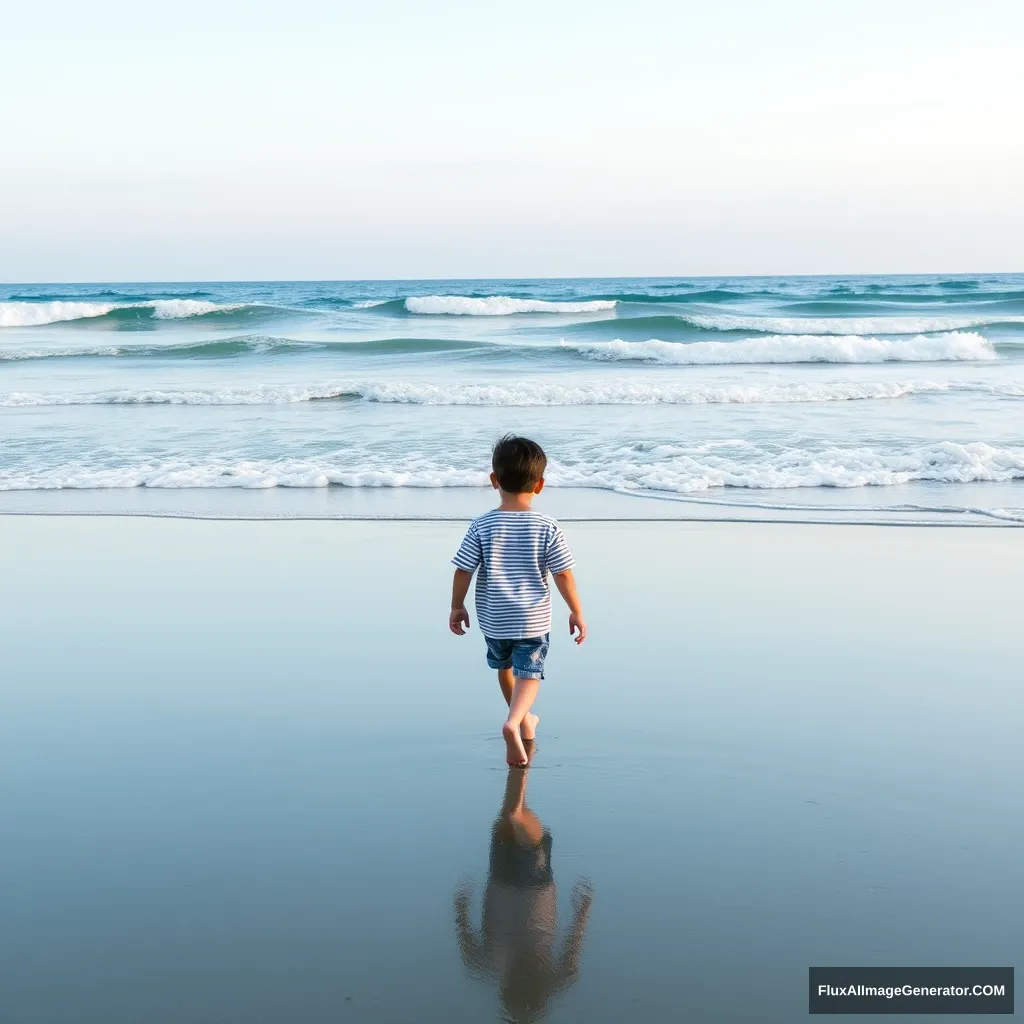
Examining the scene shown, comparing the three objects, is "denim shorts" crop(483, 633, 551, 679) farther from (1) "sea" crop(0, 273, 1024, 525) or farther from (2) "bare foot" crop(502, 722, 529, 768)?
(1) "sea" crop(0, 273, 1024, 525)

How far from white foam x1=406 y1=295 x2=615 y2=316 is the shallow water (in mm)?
31485

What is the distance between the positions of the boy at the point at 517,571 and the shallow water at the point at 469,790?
280 mm

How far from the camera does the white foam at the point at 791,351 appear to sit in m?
22.7

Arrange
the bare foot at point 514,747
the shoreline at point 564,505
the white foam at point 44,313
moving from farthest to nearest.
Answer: the white foam at point 44,313 → the shoreline at point 564,505 → the bare foot at point 514,747

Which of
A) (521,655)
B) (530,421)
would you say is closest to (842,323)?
(530,421)

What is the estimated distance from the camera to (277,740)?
12.2ft

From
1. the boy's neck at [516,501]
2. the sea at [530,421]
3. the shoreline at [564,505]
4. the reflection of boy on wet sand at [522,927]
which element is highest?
the boy's neck at [516,501]

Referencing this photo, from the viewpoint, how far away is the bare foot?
349cm

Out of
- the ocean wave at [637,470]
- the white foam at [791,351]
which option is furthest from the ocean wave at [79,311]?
the ocean wave at [637,470]

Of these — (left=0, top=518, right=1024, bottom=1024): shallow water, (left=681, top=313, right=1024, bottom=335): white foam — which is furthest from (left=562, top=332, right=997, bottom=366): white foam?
(left=0, top=518, right=1024, bottom=1024): shallow water

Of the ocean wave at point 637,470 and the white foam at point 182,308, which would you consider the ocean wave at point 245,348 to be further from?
the ocean wave at point 637,470

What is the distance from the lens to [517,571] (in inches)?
151

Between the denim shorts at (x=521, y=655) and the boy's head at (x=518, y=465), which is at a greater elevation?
the boy's head at (x=518, y=465)

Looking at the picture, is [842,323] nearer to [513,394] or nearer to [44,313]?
[513,394]
